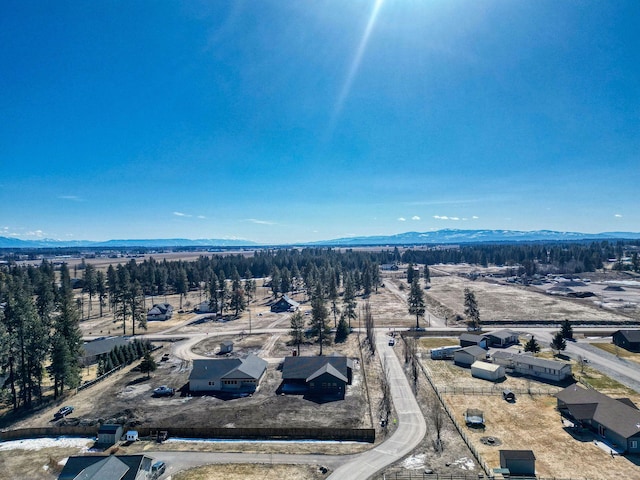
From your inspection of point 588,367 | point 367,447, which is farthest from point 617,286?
point 367,447

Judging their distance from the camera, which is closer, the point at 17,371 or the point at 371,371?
the point at 17,371

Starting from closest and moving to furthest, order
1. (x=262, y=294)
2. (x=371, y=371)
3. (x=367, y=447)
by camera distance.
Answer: (x=367, y=447), (x=371, y=371), (x=262, y=294)

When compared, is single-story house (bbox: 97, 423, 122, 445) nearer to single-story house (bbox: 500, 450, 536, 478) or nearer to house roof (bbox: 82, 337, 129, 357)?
house roof (bbox: 82, 337, 129, 357)

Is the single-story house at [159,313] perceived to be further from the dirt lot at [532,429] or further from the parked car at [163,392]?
the dirt lot at [532,429]

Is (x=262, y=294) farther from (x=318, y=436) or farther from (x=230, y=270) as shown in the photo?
(x=318, y=436)

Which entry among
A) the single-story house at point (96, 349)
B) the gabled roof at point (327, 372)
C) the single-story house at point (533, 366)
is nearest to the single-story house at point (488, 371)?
the single-story house at point (533, 366)

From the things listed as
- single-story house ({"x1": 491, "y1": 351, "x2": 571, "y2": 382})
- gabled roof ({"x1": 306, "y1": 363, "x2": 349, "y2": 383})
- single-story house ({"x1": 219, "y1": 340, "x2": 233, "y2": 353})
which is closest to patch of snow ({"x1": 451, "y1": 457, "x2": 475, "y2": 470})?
gabled roof ({"x1": 306, "y1": 363, "x2": 349, "y2": 383})
